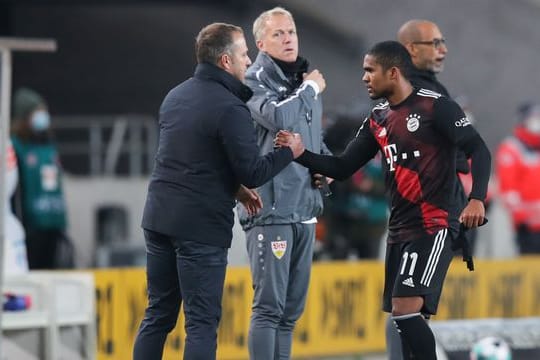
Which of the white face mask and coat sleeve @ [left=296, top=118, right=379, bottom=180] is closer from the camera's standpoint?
coat sleeve @ [left=296, top=118, right=379, bottom=180]

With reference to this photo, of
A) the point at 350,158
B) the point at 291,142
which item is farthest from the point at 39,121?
the point at 291,142

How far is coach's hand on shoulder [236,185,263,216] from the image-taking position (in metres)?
7.96

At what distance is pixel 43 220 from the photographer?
13.4m

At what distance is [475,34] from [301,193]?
33.7ft

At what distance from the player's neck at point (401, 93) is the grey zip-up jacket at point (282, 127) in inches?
20.1

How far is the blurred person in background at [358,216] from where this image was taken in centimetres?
1513

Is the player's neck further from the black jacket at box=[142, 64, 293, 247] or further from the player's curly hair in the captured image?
the black jacket at box=[142, 64, 293, 247]

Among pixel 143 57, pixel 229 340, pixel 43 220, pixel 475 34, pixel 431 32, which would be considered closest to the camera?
pixel 431 32

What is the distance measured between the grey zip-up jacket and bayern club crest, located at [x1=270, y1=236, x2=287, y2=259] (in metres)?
0.11

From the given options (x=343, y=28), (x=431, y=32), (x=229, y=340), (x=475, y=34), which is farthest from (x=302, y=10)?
(x=431, y=32)

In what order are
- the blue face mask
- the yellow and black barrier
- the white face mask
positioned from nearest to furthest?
the yellow and black barrier
the blue face mask
the white face mask

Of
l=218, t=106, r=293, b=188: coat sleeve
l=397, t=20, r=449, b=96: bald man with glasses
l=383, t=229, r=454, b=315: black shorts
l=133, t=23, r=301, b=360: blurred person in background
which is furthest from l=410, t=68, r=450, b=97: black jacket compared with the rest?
l=218, t=106, r=293, b=188: coat sleeve

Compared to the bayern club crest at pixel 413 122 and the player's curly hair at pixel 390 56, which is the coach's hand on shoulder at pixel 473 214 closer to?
the bayern club crest at pixel 413 122

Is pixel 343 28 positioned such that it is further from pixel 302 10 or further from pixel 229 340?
pixel 229 340
